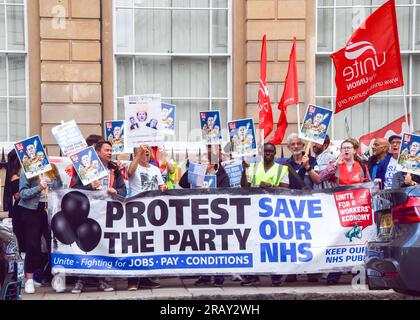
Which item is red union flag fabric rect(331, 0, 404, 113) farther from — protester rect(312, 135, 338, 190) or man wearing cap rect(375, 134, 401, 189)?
man wearing cap rect(375, 134, 401, 189)

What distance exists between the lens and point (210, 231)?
870cm

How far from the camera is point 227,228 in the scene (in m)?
8.72

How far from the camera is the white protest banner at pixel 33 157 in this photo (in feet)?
27.8

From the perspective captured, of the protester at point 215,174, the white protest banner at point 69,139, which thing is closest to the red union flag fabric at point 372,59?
the protester at point 215,174

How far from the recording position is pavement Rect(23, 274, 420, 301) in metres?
7.83

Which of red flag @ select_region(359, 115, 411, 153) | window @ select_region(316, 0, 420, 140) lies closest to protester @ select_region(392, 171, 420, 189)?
red flag @ select_region(359, 115, 411, 153)

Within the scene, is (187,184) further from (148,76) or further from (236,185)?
(148,76)

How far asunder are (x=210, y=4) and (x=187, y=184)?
560 centimetres

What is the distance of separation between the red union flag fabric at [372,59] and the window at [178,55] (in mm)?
4294

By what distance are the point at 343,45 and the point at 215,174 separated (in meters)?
5.63

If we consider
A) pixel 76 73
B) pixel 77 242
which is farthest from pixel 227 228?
pixel 76 73

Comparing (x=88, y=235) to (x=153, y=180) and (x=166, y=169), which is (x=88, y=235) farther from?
(x=166, y=169)

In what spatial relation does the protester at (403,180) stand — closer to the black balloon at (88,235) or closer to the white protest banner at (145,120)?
the white protest banner at (145,120)

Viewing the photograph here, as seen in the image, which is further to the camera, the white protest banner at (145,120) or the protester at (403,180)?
the white protest banner at (145,120)
